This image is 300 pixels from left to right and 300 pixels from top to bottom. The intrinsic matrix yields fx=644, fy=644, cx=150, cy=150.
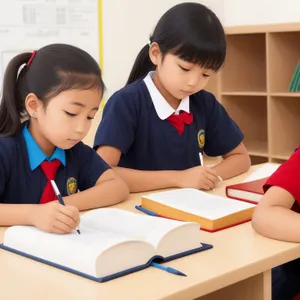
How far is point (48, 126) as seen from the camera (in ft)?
5.06

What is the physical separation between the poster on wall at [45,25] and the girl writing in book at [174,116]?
1394 mm

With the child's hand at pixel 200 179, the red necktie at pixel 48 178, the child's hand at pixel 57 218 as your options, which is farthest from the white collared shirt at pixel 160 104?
the child's hand at pixel 57 218

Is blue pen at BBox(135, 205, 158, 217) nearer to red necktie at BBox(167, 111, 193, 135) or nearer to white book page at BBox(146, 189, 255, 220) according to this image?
white book page at BBox(146, 189, 255, 220)

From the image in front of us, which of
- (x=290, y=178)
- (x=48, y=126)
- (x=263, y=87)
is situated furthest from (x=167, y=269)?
(x=263, y=87)

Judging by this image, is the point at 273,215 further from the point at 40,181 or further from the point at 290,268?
the point at 40,181

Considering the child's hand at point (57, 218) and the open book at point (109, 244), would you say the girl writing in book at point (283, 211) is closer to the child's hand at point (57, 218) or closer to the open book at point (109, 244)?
the open book at point (109, 244)

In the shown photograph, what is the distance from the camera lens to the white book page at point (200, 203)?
1.48 meters

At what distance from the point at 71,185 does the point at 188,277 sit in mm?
644

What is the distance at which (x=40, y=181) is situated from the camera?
160 centimetres

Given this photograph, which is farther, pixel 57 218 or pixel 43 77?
pixel 43 77

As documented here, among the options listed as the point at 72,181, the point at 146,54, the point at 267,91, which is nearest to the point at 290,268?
the point at 72,181

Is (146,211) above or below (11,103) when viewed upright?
below

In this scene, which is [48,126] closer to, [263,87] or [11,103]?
[11,103]

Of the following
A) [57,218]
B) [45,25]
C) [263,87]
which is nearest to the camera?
[57,218]
